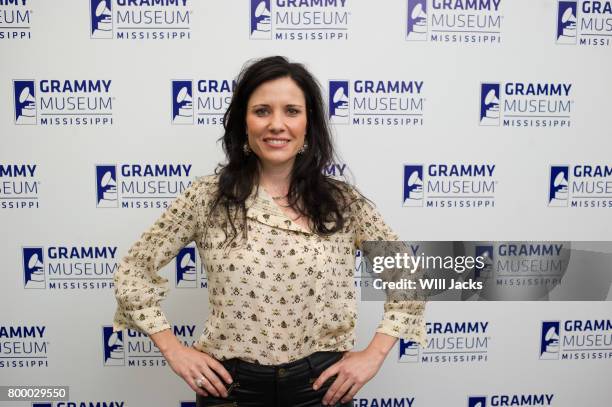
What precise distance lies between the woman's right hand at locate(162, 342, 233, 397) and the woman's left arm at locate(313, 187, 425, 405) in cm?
27

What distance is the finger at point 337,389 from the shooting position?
1.21m

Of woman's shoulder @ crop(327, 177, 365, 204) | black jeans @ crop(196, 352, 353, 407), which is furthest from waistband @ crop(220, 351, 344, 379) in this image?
woman's shoulder @ crop(327, 177, 365, 204)

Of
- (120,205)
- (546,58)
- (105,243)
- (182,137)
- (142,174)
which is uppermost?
(546,58)

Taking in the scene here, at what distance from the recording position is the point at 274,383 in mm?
1145

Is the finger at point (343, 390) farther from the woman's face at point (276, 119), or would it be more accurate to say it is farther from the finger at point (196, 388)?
the woman's face at point (276, 119)

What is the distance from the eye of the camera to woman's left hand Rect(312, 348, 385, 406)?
1206 mm

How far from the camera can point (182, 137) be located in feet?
6.18

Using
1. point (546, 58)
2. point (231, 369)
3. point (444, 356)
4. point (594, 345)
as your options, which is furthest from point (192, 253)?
point (594, 345)

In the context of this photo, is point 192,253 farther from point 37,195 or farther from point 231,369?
point 231,369

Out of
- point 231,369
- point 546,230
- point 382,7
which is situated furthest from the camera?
point 546,230

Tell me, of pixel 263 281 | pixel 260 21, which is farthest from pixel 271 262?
pixel 260 21

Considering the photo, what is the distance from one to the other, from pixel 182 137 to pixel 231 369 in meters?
1.03

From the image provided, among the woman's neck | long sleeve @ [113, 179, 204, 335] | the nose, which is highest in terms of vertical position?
the nose

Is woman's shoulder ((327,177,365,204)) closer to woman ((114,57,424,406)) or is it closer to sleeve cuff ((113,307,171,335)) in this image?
woman ((114,57,424,406))
